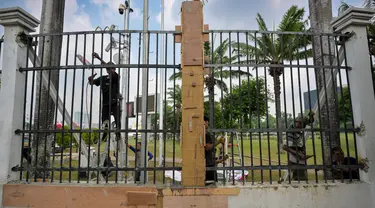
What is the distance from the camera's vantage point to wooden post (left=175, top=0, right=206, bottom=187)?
3359mm

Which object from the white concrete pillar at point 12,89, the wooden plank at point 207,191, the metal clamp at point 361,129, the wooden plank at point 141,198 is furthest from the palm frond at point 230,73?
the white concrete pillar at point 12,89

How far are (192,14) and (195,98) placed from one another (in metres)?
1.27

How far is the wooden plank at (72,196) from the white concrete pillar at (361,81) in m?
3.20

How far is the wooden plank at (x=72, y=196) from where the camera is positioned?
130 inches

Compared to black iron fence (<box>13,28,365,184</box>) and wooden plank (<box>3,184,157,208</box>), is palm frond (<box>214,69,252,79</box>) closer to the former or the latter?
black iron fence (<box>13,28,365,184</box>)

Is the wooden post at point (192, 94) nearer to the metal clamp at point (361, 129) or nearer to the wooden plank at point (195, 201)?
the wooden plank at point (195, 201)

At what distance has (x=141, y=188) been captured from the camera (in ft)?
10.9

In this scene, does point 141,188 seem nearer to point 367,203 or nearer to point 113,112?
point 113,112

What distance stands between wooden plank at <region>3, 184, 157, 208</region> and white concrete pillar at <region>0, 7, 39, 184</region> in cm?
43

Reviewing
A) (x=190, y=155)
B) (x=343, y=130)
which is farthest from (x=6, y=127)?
(x=343, y=130)

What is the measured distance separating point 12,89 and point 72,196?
192cm

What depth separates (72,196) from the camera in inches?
132

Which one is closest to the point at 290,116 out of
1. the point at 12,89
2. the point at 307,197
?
the point at 307,197

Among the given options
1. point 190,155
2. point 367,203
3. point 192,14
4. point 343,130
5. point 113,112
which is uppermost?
point 192,14
